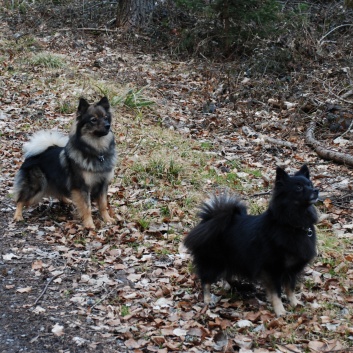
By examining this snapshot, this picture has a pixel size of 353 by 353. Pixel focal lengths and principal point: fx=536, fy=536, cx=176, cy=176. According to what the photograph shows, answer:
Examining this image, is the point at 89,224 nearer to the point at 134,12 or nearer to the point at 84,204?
the point at 84,204

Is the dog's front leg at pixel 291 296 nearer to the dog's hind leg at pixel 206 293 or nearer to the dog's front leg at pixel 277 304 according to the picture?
the dog's front leg at pixel 277 304

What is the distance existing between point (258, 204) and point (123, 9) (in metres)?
10.0

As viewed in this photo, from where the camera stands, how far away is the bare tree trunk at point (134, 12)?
1512 centimetres

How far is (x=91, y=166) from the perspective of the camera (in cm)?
676

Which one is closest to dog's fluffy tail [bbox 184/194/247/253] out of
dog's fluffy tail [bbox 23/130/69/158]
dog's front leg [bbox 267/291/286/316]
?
dog's front leg [bbox 267/291/286/316]

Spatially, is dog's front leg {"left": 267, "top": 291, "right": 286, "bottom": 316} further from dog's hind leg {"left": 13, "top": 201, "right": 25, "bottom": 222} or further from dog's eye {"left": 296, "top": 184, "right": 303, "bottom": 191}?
dog's hind leg {"left": 13, "top": 201, "right": 25, "bottom": 222}

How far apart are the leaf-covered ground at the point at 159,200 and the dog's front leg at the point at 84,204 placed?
163 millimetres

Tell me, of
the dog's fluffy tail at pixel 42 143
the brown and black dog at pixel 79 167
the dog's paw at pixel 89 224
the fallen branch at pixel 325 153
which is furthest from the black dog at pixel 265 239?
the fallen branch at pixel 325 153

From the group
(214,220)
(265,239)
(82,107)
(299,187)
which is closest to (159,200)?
(82,107)

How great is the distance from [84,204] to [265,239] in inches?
116

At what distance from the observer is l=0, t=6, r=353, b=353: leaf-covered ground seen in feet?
14.7

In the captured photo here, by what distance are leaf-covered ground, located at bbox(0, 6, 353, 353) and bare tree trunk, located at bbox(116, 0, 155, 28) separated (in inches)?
32.6

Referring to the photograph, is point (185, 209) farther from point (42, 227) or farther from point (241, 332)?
point (241, 332)

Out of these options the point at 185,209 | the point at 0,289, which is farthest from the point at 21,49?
the point at 0,289
